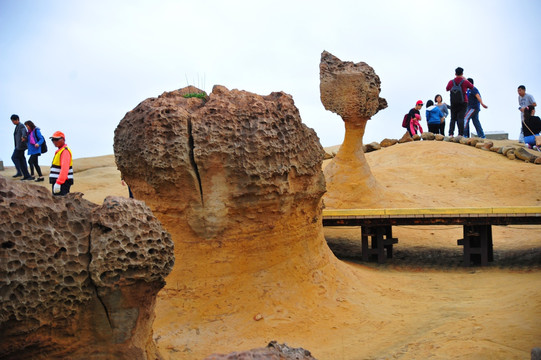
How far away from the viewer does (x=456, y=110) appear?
1434cm

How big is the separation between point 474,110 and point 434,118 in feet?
3.55

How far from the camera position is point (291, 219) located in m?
5.72

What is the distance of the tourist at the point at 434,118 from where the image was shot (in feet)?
49.9

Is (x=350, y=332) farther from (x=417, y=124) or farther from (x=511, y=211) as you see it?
(x=417, y=124)

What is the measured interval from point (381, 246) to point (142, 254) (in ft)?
16.9

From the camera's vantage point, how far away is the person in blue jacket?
15.2 m

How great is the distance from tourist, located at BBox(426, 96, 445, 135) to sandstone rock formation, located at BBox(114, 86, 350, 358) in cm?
1031

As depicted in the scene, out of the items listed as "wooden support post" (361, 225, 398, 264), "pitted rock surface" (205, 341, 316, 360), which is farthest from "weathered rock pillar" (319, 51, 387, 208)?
"pitted rock surface" (205, 341, 316, 360)

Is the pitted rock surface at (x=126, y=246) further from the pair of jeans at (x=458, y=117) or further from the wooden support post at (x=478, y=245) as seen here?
the pair of jeans at (x=458, y=117)

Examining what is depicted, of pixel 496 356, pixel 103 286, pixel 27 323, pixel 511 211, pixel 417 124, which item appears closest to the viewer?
pixel 27 323

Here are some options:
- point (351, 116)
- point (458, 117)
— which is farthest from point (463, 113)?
point (351, 116)

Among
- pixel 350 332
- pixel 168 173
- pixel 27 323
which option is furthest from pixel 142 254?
pixel 350 332

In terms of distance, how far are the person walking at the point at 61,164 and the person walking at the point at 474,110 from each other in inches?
389

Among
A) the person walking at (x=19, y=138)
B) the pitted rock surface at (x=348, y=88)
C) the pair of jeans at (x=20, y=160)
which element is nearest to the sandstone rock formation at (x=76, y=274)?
the pitted rock surface at (x=348, y=88)
